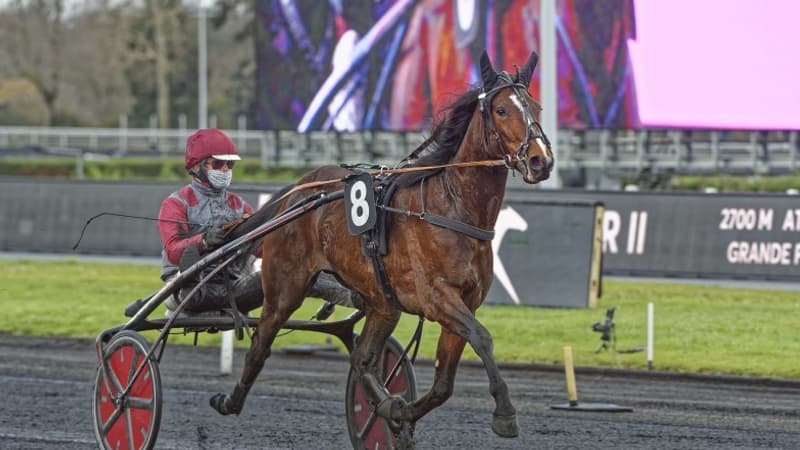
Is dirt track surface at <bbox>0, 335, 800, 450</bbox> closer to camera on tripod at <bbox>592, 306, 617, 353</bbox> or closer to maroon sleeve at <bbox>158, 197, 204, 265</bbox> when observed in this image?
camera on tripod at <bbox>592, 306, 617, 353</bbox>

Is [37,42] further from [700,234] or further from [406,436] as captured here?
[406,436]

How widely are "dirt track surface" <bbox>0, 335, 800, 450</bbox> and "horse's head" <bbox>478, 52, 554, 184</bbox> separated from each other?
234cm

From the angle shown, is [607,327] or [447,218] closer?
[447,218]

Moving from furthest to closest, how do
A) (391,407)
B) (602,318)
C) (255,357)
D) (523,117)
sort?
(602,318)
(255,357)
(391,407)
(523,117)

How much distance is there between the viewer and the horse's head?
6594 millimetres

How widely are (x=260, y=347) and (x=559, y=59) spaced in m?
19.6

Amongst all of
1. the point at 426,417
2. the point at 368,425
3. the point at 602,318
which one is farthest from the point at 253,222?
the point at 602,318

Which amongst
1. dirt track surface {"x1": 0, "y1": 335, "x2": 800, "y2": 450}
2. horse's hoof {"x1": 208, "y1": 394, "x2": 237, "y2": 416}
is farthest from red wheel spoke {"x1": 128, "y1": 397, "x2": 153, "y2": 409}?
dirt track surface {"x1": 0, "y1": 335, "x2": 800, "y2": 450}

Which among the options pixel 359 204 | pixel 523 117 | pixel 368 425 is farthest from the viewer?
pixel 368 425

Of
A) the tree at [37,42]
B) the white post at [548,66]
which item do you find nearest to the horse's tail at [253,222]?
the white post at [548,66]

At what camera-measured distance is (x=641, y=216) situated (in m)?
17.2

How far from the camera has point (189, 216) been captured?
27.5ft

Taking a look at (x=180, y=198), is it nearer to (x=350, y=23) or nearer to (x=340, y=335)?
(x=340, y=335)

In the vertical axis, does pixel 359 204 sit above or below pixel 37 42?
below
